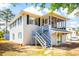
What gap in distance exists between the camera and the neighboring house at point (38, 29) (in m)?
3.15

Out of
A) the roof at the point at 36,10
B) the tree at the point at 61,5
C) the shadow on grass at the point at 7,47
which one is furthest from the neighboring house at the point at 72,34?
the shadow on grass at the point at 7,47

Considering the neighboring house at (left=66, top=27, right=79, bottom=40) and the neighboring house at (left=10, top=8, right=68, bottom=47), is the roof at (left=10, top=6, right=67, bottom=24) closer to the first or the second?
A: the neighboring house at (left=10, top=8, right=68, bottom=47)

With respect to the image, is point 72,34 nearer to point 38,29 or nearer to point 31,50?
point 38,29

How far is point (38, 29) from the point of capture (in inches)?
125

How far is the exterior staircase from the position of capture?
3.15 meters

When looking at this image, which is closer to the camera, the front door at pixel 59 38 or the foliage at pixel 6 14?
the foliage at pixel 6 14

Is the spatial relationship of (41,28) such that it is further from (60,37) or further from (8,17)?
(8,17)

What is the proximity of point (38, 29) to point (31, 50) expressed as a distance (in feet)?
1.07

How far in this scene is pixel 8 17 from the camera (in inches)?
123

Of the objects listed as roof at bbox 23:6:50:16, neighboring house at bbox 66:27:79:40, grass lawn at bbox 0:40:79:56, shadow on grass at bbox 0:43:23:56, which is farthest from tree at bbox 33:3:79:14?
shadow on grass at bbox 0:43:23:56

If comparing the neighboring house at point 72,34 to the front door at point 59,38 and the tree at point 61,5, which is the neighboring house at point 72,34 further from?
the tree at point 61,5

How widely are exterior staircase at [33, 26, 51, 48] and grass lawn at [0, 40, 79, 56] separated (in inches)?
3.0

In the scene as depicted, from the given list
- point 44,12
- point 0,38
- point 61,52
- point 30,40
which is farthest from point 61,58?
point 0,38

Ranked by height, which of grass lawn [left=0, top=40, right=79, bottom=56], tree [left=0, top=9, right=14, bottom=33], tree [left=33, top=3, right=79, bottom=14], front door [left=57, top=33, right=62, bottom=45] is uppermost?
tree [left=33, top=3, right=79, bottom=14]
